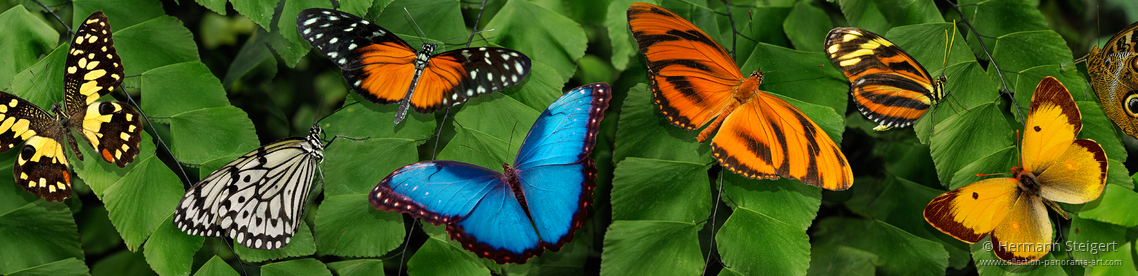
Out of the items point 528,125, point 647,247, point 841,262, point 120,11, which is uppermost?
point 120,11

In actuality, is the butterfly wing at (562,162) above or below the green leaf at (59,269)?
above

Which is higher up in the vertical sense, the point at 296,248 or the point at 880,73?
the point at 880,73

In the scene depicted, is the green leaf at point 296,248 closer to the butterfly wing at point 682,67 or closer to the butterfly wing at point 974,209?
the butterfly wing at point 682,67

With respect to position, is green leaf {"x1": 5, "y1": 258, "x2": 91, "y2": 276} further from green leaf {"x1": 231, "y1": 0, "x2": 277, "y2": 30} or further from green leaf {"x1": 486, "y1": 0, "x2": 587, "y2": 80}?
green leaf {"x1": 486, "y1": 0, "x2": 587, "y2": 80}

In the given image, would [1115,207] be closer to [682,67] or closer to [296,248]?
[682,67]

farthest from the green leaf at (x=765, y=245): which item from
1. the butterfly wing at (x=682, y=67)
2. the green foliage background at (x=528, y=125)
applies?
the butterfly wing at (x=682, y=67)

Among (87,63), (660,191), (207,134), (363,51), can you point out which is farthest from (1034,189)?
(87,63)

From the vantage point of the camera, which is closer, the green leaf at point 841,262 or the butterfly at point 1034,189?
the butterfly at point 1034,189
